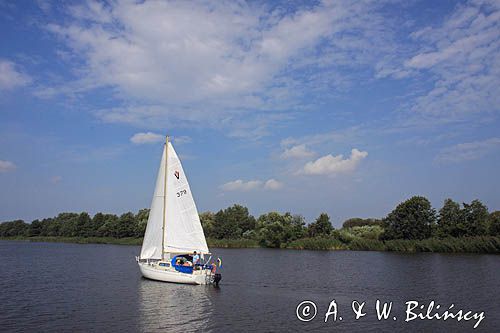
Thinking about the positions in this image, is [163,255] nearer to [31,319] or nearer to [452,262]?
[31,319]

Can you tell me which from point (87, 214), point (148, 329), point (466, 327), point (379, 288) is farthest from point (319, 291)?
point (87, 214)

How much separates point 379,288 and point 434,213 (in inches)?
1952

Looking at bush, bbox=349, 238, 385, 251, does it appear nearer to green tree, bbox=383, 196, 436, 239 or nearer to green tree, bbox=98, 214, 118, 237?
green tree, bbox=383, 196, 436, 239

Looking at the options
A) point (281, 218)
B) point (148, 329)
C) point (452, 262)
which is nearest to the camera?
point (148, 329)

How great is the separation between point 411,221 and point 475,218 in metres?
10.1

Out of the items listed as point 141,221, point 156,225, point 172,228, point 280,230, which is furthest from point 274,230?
point 172,228

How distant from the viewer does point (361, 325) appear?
2136 centimetres

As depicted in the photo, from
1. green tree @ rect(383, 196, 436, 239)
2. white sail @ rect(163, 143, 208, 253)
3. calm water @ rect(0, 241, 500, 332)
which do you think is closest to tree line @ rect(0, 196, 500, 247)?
green tree @ rect(383, 196, 436, 239)

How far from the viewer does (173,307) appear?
83.0 ft

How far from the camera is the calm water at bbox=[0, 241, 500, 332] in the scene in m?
21.3

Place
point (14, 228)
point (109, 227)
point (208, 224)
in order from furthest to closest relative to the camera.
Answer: point (14, 228), point (109, 227), point (208, 224)

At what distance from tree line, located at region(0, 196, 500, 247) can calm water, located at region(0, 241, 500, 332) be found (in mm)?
29225

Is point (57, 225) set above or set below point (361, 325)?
above

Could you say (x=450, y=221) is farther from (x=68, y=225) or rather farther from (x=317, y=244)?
(x=68, y=225)
